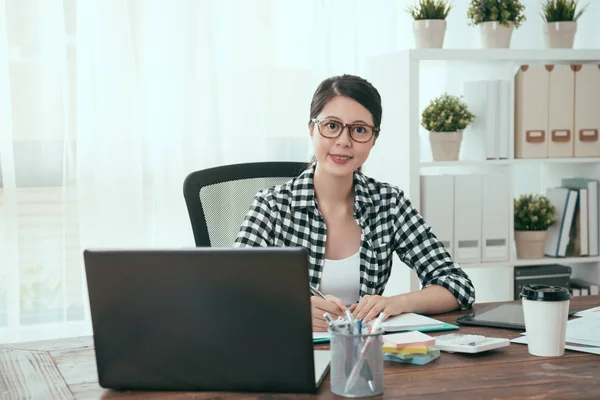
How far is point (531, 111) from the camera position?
129 inches

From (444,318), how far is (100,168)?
174cm

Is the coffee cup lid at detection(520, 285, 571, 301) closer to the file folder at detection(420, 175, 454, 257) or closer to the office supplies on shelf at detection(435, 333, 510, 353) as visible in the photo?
the office supplies on shelf at detection(435, 333, 510, 353)

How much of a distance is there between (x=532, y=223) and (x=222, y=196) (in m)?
1.66

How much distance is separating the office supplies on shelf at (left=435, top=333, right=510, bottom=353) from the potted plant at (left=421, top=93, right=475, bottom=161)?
1.78m

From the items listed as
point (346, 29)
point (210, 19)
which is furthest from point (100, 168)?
point (346, 29)

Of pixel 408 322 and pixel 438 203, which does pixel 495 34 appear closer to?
pixel 438 203

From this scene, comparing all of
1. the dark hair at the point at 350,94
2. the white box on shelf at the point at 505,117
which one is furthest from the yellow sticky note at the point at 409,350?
the white box on shelf at the point at 505,117

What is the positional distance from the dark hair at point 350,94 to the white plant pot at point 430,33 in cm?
108

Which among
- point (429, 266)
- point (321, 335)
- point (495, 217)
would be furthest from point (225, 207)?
point (495, 217)

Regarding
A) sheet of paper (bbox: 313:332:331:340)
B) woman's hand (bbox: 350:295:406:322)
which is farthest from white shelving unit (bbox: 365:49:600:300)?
sheet of paper (bbox: 313:332:331:340)

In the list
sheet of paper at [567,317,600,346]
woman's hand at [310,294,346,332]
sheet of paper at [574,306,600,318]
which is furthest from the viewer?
sheet of paper at [574,306,600,318]

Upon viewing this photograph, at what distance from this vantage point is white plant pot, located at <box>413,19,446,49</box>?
10.5ft

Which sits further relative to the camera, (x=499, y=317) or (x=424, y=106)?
(x=424, y=106)

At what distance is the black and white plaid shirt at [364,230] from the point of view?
82.4 inches
